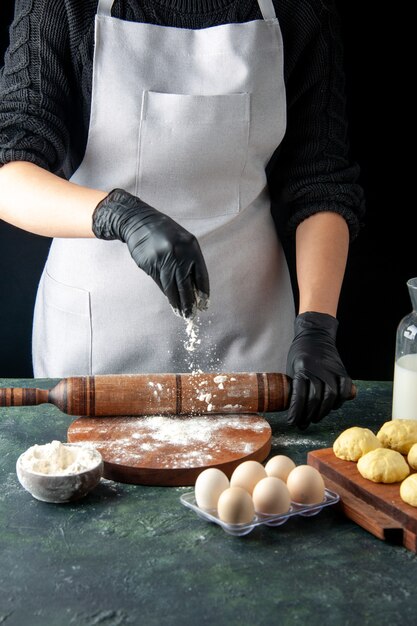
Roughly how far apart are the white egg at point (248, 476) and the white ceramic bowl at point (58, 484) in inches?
10.2

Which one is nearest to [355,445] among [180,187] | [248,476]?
[248,476]

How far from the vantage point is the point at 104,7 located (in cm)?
213

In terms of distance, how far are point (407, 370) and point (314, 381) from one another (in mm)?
213

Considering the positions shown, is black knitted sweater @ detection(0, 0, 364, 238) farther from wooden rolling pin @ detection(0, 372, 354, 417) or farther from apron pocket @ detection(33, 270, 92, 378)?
wooden rolling pin @ detection(0, 372, 354, 417)

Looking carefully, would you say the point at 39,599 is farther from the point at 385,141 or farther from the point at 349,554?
the point at 385,141

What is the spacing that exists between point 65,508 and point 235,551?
1.10 feet

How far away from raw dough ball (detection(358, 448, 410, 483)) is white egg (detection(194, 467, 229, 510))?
0.86 ft

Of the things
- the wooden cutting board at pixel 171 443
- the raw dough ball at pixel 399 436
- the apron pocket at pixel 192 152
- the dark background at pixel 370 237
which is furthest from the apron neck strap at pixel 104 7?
the raw dough ball at pixel 399 436

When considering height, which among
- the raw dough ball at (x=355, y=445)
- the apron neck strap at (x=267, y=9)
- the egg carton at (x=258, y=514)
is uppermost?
the apron neck strap at (x=267, y=9)

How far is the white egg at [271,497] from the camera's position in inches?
52.5

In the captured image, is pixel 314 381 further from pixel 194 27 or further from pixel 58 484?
pixel 194 27

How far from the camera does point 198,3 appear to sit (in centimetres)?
220

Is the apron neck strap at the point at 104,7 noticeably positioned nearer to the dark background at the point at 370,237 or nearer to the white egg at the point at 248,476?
the dark background at the point at 370,237

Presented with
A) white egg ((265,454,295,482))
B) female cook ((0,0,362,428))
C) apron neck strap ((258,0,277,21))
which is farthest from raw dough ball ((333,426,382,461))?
apron neck strap ((258,0,277,21))
